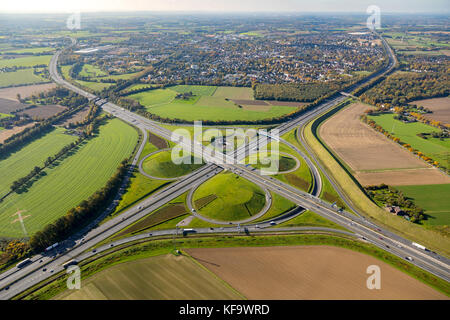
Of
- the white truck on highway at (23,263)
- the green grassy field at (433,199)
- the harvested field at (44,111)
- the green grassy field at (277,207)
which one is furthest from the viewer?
the harvested field at (44,111)

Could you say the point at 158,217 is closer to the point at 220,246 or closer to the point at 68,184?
the point at 220,246

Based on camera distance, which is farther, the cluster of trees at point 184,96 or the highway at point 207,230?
the cluster of trees at point 184,96

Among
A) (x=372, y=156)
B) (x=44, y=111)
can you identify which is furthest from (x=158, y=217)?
(x=44, y=111)

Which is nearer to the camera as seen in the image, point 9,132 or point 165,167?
point 165,167

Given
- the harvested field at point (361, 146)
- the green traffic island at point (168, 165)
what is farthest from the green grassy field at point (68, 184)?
the harvested field at point (361, 146)

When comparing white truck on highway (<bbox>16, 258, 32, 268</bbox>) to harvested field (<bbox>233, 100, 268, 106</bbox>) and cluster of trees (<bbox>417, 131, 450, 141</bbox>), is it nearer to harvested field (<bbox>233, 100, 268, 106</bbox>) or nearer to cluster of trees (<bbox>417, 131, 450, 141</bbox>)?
harvested field (<bbox>233, 100, 268, 106</bbox>)

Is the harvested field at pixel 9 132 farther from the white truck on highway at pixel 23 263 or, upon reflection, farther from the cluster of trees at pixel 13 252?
the white truck on highway at pixel 23 263

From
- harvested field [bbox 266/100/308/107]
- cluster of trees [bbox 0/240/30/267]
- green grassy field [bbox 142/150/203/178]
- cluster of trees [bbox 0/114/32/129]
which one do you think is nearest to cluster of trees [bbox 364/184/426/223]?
green grassy field [bbox 142/150/203/178]

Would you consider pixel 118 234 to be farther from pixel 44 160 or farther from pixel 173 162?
pixel 44 160
